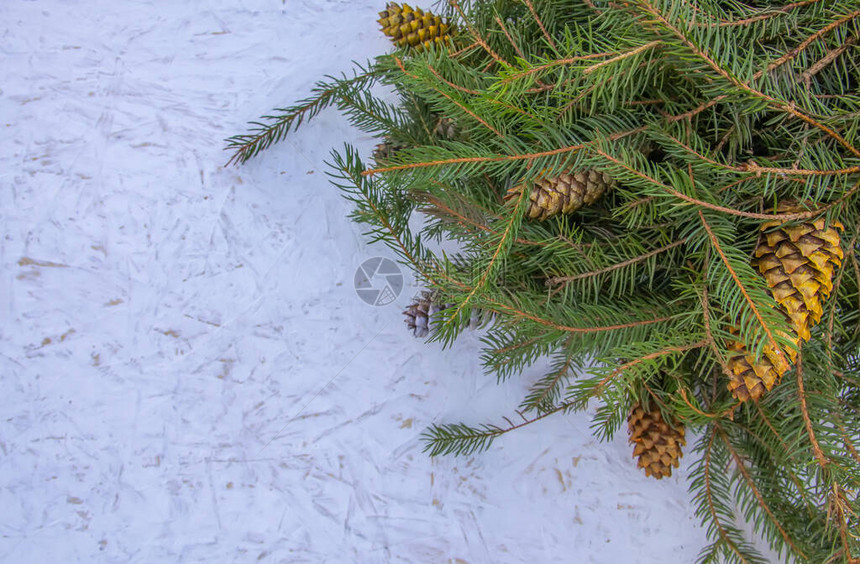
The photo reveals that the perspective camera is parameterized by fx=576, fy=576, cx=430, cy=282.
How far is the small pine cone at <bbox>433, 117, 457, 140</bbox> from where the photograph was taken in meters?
0.53

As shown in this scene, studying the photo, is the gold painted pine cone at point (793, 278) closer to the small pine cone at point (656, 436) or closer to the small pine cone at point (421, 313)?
the small pine cone at point (656, 436)

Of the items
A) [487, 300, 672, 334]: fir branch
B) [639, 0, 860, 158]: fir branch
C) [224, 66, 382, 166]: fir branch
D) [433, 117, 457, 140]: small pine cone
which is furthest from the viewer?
[224, 66, 382, 166]: fir branch

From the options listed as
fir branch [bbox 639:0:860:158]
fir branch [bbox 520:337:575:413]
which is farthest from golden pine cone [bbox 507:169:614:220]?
fir branch [bbox 520:337:575:413]

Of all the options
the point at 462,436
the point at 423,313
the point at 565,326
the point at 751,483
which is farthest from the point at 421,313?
the point at 751,483

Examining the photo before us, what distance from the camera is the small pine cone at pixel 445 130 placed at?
0.53 meters

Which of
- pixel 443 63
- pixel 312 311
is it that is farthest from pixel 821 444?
pixel 312 311

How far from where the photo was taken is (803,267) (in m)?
0.37

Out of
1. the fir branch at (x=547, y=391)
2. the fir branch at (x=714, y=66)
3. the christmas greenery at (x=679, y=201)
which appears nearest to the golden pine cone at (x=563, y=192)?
the christmas greenery at (x=679, y=201)

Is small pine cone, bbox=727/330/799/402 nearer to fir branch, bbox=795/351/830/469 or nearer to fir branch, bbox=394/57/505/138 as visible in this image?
fir branch, bbox=795/351/830/469

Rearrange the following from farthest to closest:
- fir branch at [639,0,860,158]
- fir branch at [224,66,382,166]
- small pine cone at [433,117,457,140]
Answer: fir branch at [224,66,382,166] < small pine cone at [433,117,457,140] < fir branch at [639,0,860,158]

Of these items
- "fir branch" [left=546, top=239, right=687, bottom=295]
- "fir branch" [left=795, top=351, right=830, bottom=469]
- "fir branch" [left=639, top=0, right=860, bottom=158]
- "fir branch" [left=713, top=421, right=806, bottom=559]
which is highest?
"fir branch" [left=639, top=0, right=860, bottom=158]

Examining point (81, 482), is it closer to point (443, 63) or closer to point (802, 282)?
point (443, 63)

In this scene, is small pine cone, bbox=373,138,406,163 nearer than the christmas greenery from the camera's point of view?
No

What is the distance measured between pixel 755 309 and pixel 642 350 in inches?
2.8
